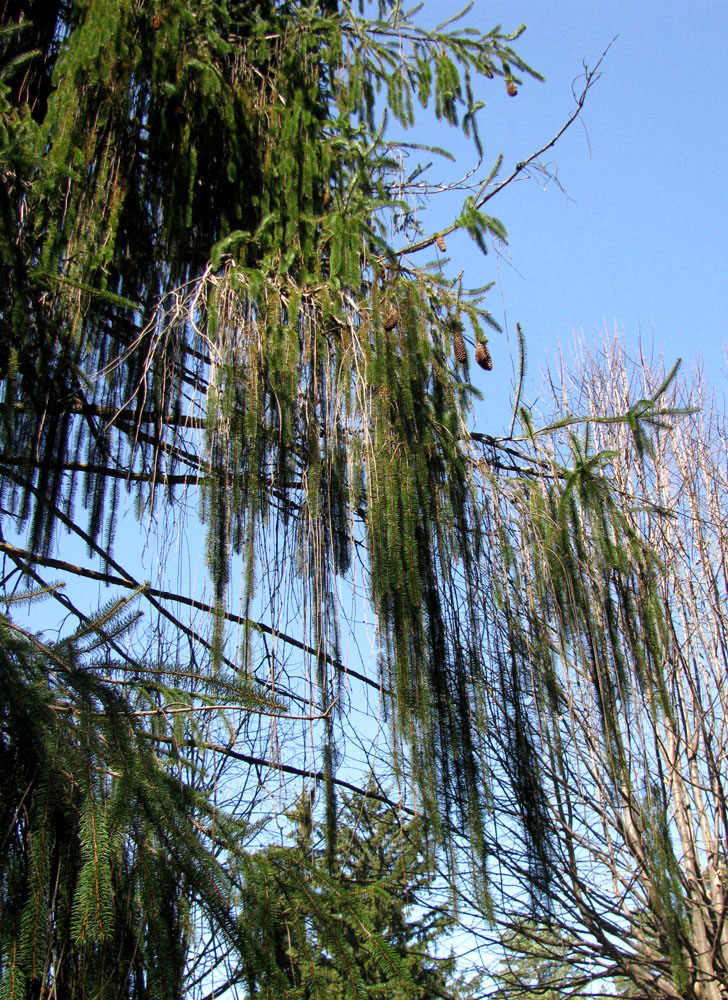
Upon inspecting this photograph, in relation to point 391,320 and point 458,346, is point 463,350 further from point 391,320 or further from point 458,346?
point 391,320

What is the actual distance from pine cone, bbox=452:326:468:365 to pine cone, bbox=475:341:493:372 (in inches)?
2.8

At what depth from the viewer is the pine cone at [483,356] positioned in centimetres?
262

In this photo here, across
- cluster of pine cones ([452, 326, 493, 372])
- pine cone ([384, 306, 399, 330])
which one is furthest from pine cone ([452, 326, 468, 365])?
pine cone ([384, 306, 399, 330])

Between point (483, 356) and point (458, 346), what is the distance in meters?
0.10

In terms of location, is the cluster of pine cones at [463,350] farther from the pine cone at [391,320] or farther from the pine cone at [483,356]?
the pine cone at [391,320]

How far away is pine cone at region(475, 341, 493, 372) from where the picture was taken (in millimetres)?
2619

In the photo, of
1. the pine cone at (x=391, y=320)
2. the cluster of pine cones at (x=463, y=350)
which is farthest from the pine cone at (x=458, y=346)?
the pine cone at (x=391, y=320)

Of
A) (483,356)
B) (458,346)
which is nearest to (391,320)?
(458,346)

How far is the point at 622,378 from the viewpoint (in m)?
7.24

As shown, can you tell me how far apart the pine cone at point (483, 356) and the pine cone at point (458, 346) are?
0.23 feet

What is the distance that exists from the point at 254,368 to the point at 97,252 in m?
0.80

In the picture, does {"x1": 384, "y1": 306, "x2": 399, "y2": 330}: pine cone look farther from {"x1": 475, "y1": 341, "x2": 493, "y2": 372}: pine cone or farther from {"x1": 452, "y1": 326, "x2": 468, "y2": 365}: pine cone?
{"x1": 475, "y1": 341, "x2": 493, "y2": 372}: pine cone

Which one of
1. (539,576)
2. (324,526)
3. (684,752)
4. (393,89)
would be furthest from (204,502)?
(684,752)

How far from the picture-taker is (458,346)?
8.39ft
